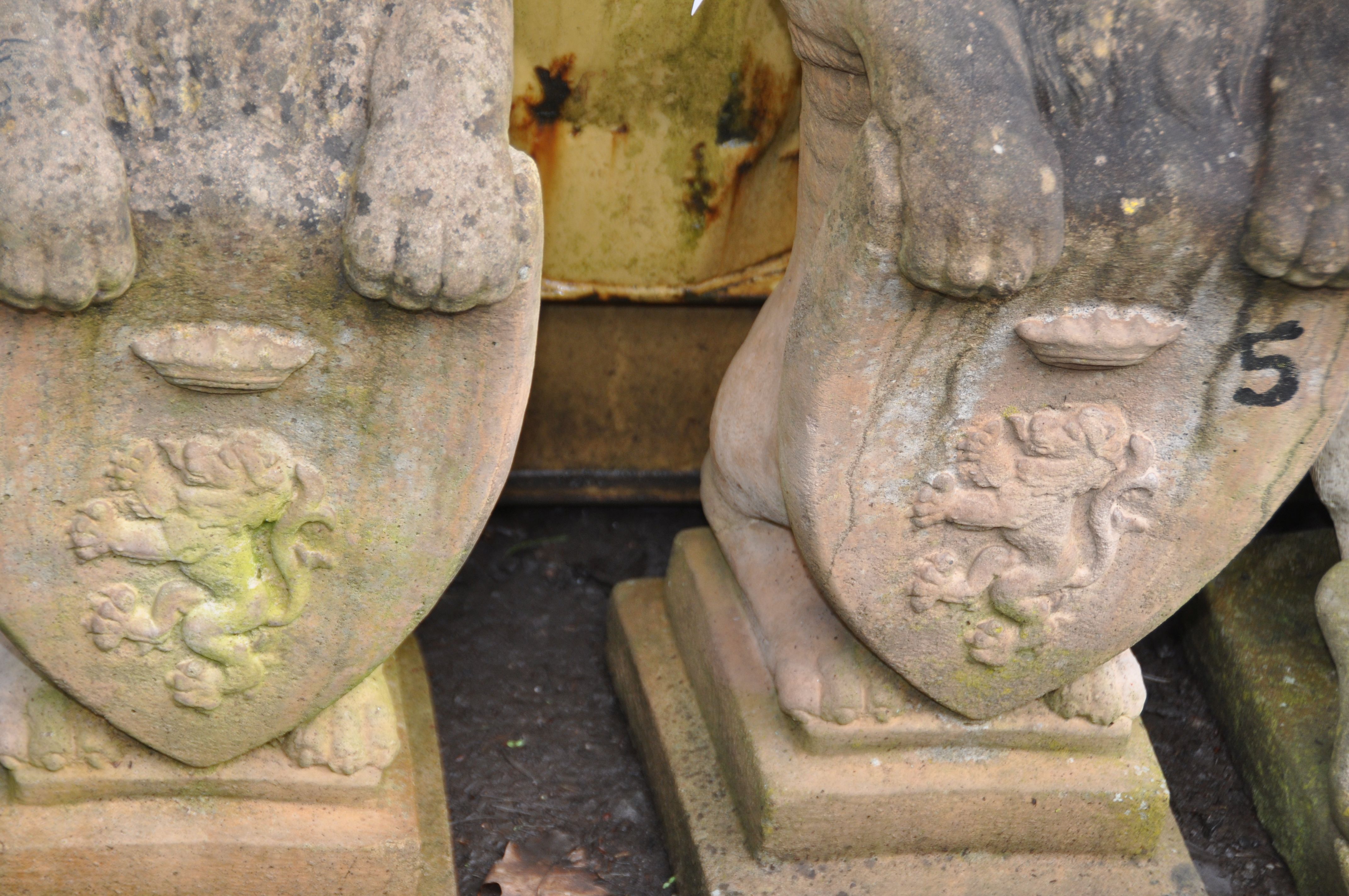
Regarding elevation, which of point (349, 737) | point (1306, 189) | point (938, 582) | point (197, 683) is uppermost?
point (1306, 189)

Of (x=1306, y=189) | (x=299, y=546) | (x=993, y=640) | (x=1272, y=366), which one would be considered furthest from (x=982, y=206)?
(x=299, y=546)

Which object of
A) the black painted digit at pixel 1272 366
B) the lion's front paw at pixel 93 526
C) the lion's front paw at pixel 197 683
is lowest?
the lion's front paw at pixel 197 683

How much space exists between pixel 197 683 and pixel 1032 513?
977 mm

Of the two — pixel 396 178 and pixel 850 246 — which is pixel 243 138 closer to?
pixel 396 178

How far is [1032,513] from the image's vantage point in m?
1.54

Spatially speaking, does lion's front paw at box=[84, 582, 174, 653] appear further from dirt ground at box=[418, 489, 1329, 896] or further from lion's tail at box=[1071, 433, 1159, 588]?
lion's tail at box=[1071, 433, 1159, 588]

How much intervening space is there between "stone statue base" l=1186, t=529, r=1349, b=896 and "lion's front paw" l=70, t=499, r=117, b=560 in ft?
5.39

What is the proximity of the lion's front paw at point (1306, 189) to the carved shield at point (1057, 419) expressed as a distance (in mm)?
26

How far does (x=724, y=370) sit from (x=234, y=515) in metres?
1.26

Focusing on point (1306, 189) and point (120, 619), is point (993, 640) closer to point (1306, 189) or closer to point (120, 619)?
point (1306, 189)

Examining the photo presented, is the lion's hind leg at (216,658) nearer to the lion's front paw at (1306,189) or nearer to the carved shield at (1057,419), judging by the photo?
the carved shield at (1057,419)

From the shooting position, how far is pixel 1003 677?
5.53 ft

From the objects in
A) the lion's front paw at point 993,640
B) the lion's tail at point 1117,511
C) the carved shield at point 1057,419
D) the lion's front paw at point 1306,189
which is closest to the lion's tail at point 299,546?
the carved shield at point 1057,419

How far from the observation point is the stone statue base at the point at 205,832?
5.21 ft
